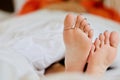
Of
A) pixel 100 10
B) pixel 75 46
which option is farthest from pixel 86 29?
pixel 100 10

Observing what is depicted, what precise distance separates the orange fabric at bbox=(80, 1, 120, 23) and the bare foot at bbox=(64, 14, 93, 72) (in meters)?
0.75

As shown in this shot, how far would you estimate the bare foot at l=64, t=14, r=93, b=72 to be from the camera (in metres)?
0.88

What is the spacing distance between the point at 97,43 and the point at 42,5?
1027mm

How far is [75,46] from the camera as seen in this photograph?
35.1 inches

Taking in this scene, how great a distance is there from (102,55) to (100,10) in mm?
867

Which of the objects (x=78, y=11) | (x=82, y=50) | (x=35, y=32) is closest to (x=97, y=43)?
(x=82, y=50)

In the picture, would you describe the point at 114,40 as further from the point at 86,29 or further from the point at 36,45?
the point at 36,45

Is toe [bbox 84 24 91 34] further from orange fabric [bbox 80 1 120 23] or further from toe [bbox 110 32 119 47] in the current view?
orange fabric [bbox 80 1 120 23]

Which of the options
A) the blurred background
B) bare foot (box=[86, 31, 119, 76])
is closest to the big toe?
bare foot (box=[86, 31, 119, 76])

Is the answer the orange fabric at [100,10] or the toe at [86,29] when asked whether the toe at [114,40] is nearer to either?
the toe at [86,29]

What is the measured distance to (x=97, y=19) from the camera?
129 centimetres

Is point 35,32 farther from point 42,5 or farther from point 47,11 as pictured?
point 42,5

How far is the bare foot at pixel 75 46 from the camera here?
0.88 metres

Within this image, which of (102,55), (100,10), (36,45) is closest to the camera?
(102,55)
